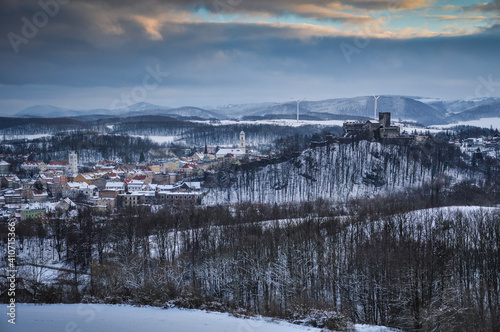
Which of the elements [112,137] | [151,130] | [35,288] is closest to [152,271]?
[35,288]

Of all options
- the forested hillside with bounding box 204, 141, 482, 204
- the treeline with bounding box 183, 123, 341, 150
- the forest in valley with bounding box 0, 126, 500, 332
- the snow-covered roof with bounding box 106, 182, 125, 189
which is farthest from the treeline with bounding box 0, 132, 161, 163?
the forest in valley with bounding box 0, 126, 500, 332

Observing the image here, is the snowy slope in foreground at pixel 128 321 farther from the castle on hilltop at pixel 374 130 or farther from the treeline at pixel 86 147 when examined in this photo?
the treeline at pixel 86 147

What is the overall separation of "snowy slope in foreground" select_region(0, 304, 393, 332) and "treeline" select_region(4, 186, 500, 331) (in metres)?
0.94

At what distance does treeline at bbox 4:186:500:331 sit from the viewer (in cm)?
1752

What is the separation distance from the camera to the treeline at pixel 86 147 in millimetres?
82500

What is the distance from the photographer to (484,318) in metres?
15.7

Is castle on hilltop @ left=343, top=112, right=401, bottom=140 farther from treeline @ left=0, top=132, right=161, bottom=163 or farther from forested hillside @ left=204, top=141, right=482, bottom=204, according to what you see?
treeline @ left=0, top=132, right=161, bottom=163

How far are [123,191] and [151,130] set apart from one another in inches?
2917

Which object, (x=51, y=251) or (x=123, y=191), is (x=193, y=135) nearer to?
(x=123, y=191)

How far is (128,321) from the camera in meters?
16.5

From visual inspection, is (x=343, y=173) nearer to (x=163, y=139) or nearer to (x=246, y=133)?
(x=246, y=133)

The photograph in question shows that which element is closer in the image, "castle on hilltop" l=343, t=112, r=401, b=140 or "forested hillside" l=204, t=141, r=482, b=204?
"forested hillside" l=204, t=141, r=482, b=204

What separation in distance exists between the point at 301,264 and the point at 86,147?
72953 millimetres

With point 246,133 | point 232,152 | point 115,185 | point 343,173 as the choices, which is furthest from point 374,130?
point 246,133
